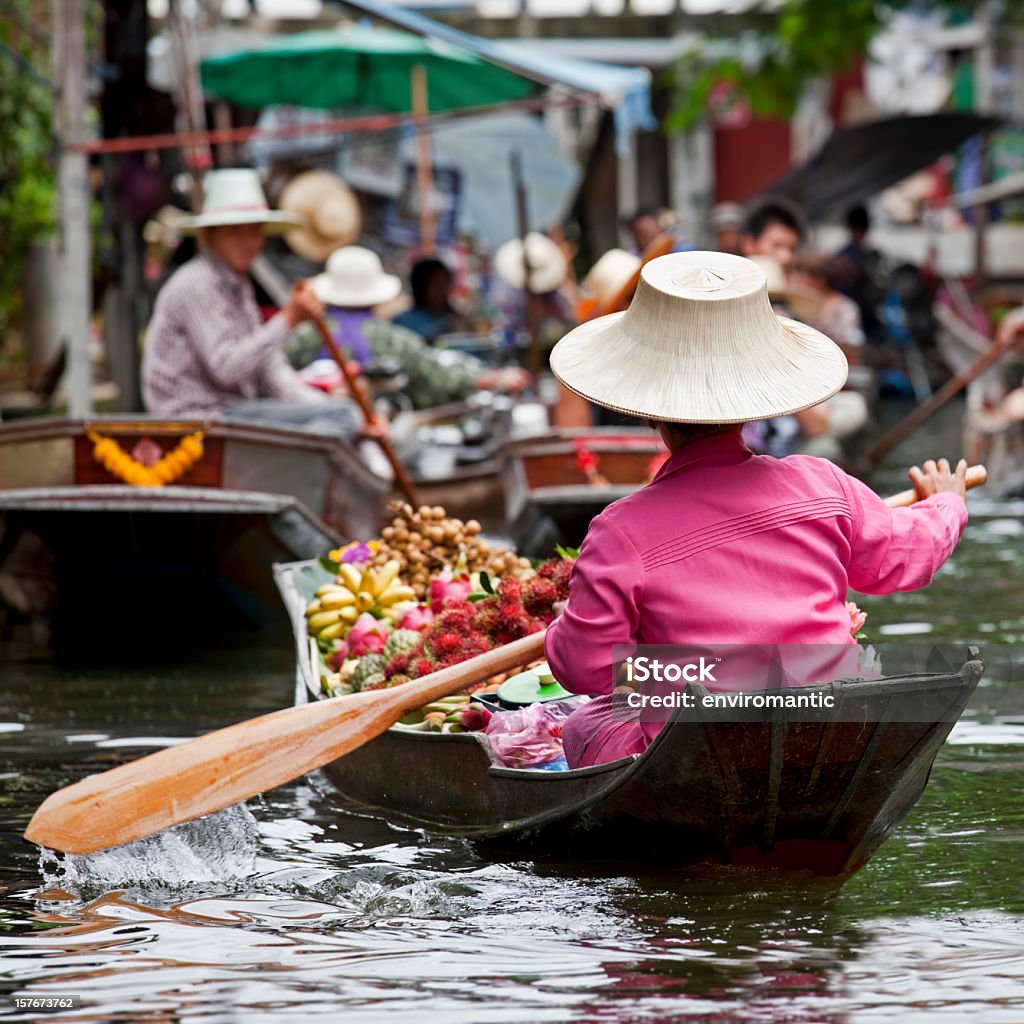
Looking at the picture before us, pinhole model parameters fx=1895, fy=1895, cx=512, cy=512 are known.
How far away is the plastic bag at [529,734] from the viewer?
15.1ft

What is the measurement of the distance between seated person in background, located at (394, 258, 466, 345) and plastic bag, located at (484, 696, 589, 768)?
329 inches

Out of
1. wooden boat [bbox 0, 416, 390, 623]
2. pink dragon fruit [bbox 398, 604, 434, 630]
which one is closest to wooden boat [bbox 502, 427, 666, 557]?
wooden boat [bbox 0, 416, 390, 623]

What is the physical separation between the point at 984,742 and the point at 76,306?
551cm

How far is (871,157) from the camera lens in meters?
20.4

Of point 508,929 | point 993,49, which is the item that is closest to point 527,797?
point 508,929

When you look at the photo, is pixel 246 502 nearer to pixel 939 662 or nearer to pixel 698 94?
pixel 939 662

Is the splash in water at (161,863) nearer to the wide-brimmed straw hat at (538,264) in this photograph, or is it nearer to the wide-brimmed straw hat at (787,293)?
the wide-brimmed straw hat at (787,293)

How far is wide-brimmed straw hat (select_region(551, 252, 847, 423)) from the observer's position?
13.0ft

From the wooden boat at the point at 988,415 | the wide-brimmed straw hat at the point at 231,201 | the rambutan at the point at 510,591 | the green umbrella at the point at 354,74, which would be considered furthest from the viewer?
the green umbrella at the point at 354,74

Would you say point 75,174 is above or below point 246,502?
above

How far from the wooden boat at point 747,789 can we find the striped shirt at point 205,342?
3.94 metres

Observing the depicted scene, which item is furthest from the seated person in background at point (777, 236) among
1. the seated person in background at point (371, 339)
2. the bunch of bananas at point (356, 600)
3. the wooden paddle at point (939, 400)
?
the bunch of bananas at point (356, 600)

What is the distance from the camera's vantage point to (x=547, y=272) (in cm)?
1662

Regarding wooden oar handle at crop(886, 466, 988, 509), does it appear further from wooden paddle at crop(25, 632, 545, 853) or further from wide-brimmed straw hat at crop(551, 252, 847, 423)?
wooden paddle at crop(25, 632, 545, 853)
